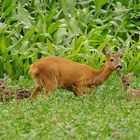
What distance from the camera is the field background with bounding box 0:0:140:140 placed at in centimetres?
759

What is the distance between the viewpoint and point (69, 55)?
535 inches

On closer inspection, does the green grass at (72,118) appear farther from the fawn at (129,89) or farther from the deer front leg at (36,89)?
the deer front leg at (36,89)

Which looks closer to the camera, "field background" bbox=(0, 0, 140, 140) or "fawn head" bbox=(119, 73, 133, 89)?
"field background" bbox=(0, 0, 140, 140)

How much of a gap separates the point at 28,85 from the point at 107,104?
3.18 metres

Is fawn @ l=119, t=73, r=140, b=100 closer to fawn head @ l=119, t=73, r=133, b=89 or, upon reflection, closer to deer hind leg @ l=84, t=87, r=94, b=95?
fawn head @ l=119, t=73, r=133, b=89

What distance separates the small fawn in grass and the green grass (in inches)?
19.9

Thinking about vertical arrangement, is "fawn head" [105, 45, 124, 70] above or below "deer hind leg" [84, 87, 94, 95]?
above

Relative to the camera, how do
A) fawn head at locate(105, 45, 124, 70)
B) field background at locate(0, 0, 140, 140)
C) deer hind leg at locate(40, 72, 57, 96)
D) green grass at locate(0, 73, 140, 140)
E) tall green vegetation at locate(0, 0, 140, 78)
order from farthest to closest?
tall green vegetation at locate(0, 0, 140, 78)
fawn head at locate(105, 45, 124, 70)
deer hind leg at locate(40, 72, 57, 96)
field background at locate(0, 0, 140, 140)
green grass at locate(0, 73, 140, 140)

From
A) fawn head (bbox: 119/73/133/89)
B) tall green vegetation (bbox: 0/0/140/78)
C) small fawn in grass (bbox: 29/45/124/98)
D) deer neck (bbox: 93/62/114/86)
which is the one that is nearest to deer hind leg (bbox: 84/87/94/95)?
small fawn in grass (bbox: 29/45/124/98)

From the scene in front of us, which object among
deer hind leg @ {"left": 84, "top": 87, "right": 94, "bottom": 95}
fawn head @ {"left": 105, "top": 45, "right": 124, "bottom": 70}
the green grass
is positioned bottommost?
deer hind leg @ {"left": 84, "top": 87, "right": 94, "bottom": 95}

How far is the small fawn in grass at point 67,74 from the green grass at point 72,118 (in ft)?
1.66

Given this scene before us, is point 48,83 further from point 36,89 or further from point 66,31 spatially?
point 66,31

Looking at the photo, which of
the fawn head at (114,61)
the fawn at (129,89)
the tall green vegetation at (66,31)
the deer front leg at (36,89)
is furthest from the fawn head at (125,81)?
the tall green vegetation at (66,31)

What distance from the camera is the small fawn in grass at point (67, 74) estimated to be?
36.7 ft
